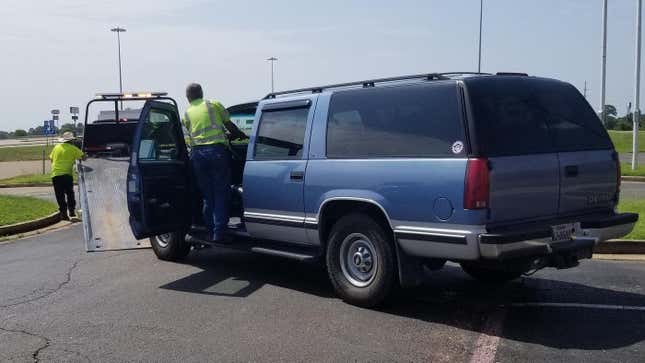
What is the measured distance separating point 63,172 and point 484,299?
9.68m

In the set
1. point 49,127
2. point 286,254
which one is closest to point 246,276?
point 286,254

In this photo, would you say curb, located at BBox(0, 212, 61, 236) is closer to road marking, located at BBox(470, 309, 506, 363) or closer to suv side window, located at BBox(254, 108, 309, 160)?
suv side window, located at BBox(254, 108, 309, 160)

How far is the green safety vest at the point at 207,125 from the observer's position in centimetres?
754

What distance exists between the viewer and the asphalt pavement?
4.98 m

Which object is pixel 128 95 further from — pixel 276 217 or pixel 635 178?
pixel 635 178

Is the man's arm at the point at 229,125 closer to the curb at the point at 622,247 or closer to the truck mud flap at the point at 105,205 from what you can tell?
the truck mud flap at the point at 105,205

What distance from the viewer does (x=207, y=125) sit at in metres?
7.54

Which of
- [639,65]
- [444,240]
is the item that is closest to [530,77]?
[444,240]

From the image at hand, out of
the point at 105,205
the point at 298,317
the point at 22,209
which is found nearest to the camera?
the point at 298,317

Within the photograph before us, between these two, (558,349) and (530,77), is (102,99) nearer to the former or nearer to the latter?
(530,77)

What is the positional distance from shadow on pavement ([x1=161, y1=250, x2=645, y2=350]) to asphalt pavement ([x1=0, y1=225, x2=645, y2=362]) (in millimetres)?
15

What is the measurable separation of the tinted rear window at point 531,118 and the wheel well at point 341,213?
117 centimetres

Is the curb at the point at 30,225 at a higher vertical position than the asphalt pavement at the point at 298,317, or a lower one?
lower

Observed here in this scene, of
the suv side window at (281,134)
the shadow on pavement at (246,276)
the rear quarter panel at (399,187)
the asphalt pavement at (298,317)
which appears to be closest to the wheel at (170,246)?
the shadow on pavement at (246,276)
